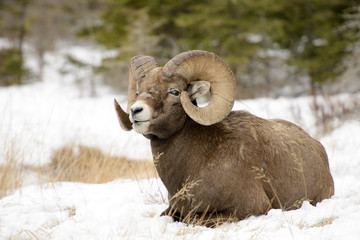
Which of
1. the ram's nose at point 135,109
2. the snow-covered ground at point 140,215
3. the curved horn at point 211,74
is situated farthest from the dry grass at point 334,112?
the ram's nose at point 135,109

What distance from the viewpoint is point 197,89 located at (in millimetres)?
4211

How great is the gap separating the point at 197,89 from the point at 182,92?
389 mm

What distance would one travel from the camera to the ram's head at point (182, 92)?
3.85 metres

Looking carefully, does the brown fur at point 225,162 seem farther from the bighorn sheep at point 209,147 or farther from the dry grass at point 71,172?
the dry grass at point 71,172

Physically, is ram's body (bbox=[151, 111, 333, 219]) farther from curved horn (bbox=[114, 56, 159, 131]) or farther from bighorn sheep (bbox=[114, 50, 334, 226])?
curved horn (bbox=[114, 56, 159, 131])

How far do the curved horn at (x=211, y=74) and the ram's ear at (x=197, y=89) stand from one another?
6 centimetres

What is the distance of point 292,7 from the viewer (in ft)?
55.2

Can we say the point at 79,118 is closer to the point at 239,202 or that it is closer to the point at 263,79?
the point at 239,202

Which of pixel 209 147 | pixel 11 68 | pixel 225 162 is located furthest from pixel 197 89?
pixel 11 68

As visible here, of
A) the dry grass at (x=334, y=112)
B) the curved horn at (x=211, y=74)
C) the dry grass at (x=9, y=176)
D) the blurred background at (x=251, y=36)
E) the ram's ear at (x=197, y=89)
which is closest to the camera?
the curved horn at (x=211, y=74)

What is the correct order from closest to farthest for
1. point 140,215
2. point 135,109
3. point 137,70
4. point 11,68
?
point 135,109 < point 140,215 < point 137,70 < point 11,68

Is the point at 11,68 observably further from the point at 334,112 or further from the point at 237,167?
the point at 237,167

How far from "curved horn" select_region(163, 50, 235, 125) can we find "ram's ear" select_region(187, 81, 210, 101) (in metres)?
0.06

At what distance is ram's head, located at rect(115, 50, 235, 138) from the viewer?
3.85m
